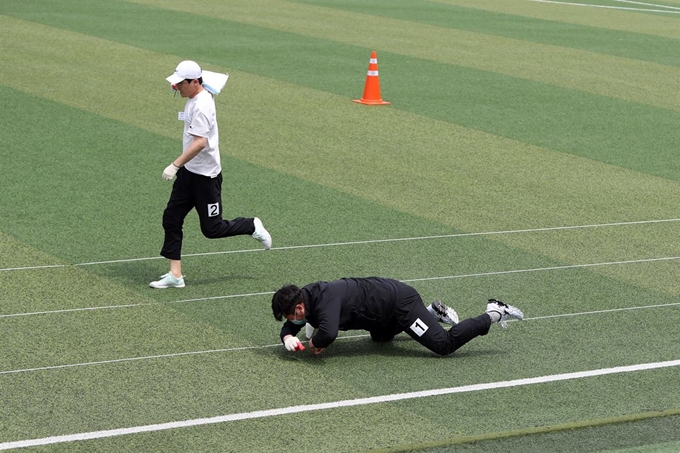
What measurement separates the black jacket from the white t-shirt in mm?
2051

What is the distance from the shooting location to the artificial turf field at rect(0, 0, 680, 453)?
302 inches

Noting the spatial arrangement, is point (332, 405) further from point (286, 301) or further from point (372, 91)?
point (372, 91)

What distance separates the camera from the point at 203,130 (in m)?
9.78

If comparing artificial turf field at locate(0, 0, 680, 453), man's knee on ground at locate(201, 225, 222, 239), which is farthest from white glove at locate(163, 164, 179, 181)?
artificial turf field at locate(0, 0, 680, 453)

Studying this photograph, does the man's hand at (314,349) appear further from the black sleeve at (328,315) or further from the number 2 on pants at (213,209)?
the number 2 on pants at (213,209)

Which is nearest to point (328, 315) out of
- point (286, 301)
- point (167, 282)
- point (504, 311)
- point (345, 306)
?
point (345, 306)

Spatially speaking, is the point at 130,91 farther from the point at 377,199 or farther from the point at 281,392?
the point at 281,392

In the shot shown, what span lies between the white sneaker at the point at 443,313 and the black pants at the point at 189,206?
7.29 feet

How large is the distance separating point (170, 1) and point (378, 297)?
23.1 metres

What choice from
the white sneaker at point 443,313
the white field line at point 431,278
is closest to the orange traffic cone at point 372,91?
the white field line at point 431,278

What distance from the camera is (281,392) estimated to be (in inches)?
315

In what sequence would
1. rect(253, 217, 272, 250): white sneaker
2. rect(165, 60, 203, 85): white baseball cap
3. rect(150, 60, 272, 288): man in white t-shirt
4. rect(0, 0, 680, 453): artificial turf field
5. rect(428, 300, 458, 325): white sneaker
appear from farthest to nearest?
rect(253, 217, 272, 250): white sneaker, rect(150, 60, 272, 288): man in white t-shirt, rect(165, 60, 203, 85): white baseball cap, rect(428, 300, 458, 325): white sneaker, rect(0, 0, 680, 453): artificial turf field

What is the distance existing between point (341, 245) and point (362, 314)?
9.93 ft

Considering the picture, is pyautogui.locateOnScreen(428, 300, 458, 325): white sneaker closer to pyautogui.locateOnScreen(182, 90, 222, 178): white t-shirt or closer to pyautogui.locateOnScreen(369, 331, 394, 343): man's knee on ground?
pyautogui.locateOnScreen(369, 331, 394, 343): man's knee on ground
